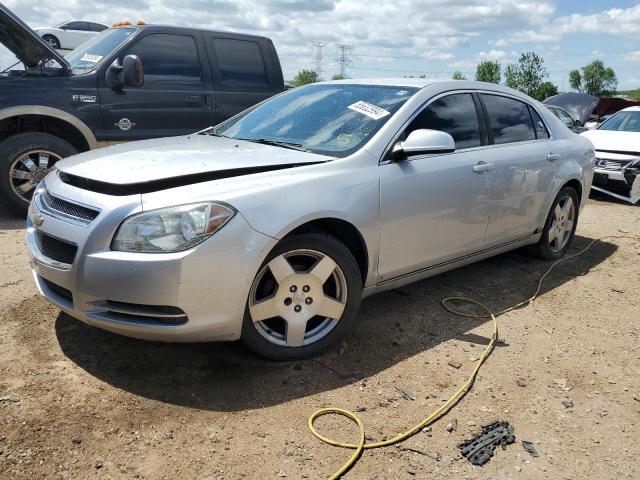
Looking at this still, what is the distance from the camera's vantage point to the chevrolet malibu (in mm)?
2703

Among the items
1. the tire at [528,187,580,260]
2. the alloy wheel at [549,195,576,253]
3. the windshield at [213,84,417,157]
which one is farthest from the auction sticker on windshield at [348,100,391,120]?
the alloy wheel at [549,195,576,253]

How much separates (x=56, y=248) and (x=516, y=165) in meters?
3.36

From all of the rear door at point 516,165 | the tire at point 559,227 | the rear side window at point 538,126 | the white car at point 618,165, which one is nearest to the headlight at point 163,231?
the rear door at point 516,165

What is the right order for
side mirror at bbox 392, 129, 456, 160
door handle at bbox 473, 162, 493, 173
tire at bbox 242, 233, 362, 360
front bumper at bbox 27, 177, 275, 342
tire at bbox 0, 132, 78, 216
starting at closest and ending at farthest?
1. front bumper at bbox 27, 177, 275, 342
2. tire at bbox 242, 233, 362, 360
3. side mirror at bbox 392, 129, 456, 160
4. door handle at bbox 473, 162, 493, 173
5. tire at bbox 0, 132, 78, 216

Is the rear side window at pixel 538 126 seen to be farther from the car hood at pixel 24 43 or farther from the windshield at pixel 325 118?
the car hood at pixel 24 43

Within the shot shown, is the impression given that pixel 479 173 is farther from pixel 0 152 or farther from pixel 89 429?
pixel 0 152

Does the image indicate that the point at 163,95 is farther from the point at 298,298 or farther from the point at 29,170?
the point at 298,298

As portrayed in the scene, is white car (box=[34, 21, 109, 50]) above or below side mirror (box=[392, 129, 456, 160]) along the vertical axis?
above

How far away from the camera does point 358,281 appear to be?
10.9 feet

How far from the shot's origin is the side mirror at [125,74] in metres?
5.86

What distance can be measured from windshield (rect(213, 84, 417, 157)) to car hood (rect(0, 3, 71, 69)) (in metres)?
2.81

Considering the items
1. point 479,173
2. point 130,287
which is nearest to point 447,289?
point 479,173

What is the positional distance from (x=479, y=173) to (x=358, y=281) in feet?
4.57

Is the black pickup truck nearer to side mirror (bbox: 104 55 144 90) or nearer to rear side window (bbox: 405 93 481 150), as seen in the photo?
side mirror (bbox: 104 55 144 90)
